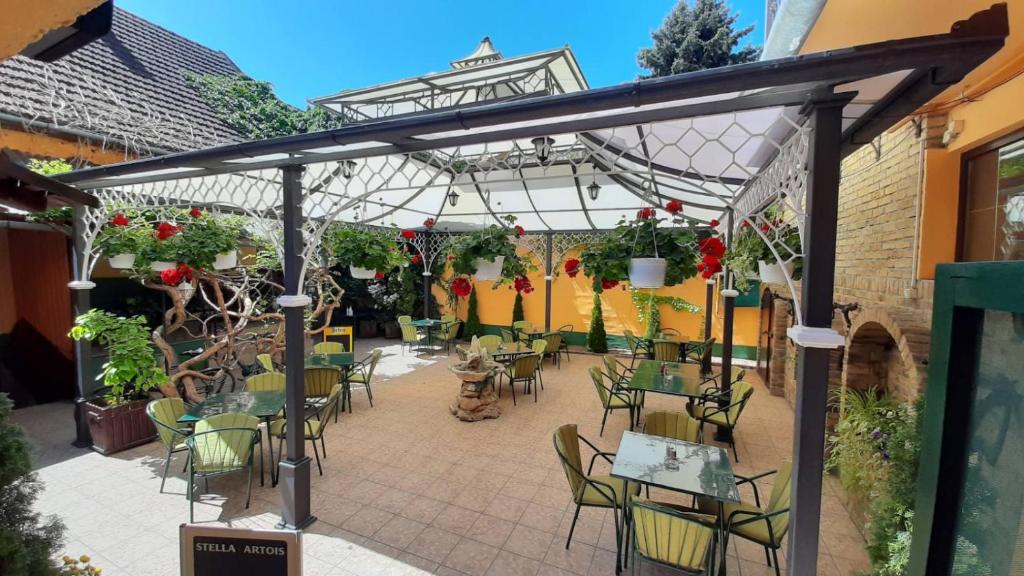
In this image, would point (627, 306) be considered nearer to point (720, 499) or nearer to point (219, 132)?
point (720, 499)

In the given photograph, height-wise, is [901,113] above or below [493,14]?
below

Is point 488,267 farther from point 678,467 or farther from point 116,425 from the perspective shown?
point 116,425

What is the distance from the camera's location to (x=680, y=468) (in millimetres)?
2982

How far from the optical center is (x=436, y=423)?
18.5 ft

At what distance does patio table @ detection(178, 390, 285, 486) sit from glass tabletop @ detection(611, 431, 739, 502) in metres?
3.37

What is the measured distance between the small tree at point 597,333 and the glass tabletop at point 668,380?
4.02 meters

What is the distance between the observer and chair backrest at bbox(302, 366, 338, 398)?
5352 millimetres

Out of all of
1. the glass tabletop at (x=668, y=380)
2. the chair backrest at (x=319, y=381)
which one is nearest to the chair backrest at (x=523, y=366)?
the glass tabletop at (x=668, y=380)

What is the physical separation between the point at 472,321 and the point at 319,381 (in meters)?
6.50


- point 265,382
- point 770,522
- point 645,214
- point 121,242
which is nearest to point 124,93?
point 121,242

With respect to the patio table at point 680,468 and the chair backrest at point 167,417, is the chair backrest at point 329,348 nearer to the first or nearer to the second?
the chair backrest at point 167,417

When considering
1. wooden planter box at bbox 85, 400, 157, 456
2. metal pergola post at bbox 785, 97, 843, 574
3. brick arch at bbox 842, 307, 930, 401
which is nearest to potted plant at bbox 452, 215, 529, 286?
metal pergola post at bbox 785, 97, 843, 574

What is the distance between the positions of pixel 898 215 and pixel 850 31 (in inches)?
70.3

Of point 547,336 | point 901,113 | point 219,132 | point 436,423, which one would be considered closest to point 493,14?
point 219,132
